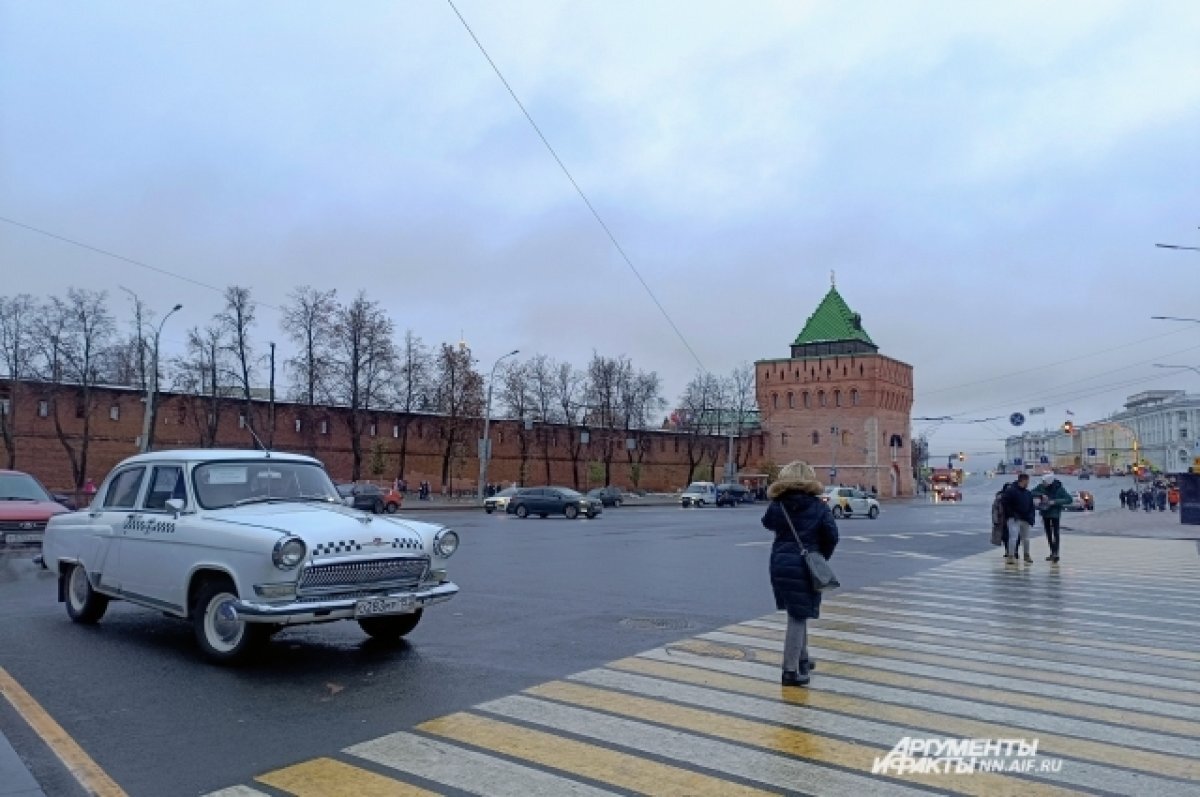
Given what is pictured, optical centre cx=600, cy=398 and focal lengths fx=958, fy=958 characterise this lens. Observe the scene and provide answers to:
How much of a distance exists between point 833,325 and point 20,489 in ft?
298

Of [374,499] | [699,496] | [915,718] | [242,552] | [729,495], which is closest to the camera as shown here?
[915,718]

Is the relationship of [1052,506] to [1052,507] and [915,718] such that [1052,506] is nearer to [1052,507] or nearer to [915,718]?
[1052,507]

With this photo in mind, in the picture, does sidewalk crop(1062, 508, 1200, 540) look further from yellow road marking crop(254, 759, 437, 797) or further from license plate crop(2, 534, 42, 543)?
yellow road marking crop(254, 759, 437, 797)

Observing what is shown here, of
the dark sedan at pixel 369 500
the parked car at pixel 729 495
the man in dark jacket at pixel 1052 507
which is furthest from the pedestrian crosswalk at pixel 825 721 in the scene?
the parked car at pixel 729 495

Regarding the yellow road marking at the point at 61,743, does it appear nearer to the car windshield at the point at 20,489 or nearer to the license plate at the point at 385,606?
the license plate at the point at 385,606

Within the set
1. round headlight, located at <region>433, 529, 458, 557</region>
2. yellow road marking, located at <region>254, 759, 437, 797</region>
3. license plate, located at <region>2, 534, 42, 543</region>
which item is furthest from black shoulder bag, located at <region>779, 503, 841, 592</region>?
license plate, located at <region>2, 534, 42, 543</region>

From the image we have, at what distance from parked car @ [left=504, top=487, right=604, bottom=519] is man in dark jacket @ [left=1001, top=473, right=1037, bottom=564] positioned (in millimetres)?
28264

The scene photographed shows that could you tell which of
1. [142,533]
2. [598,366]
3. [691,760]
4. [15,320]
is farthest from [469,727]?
[598,366]

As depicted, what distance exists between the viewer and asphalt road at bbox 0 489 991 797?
5.80 meters

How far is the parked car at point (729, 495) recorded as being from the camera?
67.5 metres

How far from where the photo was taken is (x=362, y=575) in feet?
26.8

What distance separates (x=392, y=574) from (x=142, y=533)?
8.77ft

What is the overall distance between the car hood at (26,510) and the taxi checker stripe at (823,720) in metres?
13.1

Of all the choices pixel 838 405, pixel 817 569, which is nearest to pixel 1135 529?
pixel 817 569
